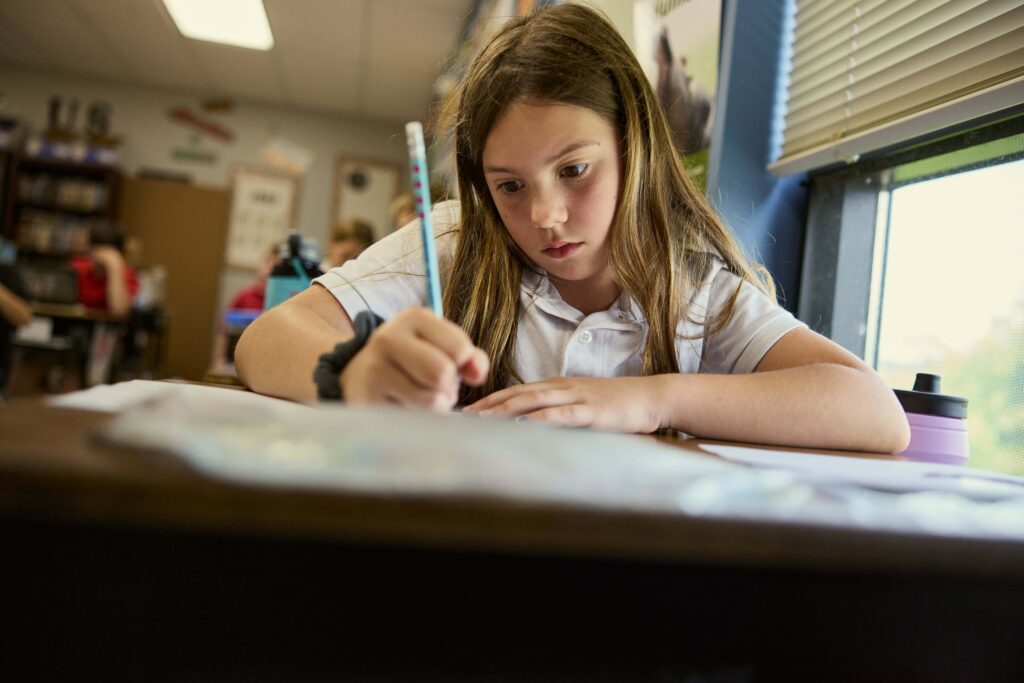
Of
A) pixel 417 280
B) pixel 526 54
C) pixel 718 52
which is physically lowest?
pixel 417 280

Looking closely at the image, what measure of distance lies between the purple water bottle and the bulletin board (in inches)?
216

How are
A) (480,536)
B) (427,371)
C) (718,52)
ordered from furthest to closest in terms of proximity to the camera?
1. (718,52)
2. (427,371)
3. (480,536)

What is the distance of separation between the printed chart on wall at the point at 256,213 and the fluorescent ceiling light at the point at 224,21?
4.81 feet

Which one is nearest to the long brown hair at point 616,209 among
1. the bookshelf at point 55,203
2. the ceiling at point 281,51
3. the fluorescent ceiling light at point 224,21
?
the ceiling at point 281,51

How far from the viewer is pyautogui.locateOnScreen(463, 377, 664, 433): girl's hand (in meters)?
0.61

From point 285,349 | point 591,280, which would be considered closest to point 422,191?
point 285,349

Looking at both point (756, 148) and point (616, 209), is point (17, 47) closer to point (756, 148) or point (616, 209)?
point (756, 148)

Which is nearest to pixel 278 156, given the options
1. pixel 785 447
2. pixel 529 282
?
pixel 529 282

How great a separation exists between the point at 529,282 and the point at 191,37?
14.6 ft

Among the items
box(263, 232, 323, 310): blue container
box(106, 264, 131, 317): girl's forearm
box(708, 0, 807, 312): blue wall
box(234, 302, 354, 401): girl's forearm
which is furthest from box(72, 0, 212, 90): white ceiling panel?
box(234, 302, 354, 401): girl's forearm

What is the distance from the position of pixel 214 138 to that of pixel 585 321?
573 cm

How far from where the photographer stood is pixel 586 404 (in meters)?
0.63

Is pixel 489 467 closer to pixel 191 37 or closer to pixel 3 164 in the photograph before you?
pixel 191 37

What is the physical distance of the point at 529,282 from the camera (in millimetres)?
1016
